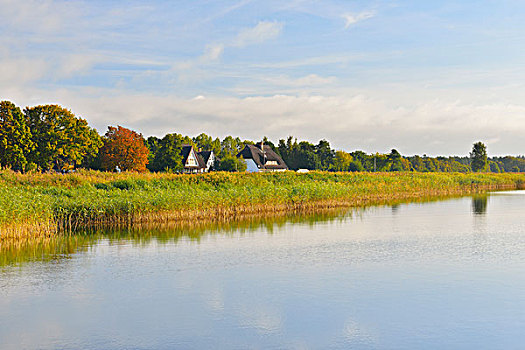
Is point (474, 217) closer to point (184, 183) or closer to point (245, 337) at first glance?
point (184, 183)

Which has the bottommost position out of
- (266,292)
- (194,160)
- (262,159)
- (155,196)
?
(266,292)

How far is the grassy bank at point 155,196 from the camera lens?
26688 millimetres

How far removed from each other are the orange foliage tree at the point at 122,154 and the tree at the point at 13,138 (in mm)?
14495

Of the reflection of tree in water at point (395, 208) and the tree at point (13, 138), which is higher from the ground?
the tree at point (13, 138)

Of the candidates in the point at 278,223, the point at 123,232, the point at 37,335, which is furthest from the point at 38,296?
the point at 278,223

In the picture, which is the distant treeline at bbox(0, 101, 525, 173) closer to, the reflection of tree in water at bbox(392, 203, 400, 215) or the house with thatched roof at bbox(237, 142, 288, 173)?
the house with thatched roof at bbox(237, 142, 288, 173)

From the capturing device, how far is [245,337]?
40.6 ft

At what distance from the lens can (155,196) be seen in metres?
32.5

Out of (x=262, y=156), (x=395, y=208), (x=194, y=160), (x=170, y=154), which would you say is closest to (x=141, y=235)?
(x=395, y=208)

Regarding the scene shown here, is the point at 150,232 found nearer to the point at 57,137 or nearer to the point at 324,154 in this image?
the point at 57,137

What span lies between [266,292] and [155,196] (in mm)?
17558

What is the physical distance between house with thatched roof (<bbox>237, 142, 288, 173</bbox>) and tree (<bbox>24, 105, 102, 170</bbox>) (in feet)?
144

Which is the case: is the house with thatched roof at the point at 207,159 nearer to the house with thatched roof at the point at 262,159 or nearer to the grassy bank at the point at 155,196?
the house with thatched roof at the point at 262,159

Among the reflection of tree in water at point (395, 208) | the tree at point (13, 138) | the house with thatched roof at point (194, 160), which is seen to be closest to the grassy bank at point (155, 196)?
the reflection of tree in water at point (395, 208)
